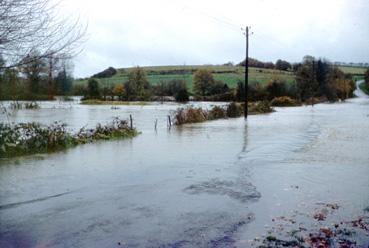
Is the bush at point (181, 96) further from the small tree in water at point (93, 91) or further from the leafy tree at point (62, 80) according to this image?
the leafy tree at point (62, 80)

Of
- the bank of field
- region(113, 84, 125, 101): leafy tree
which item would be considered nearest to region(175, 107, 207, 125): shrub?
region(113, 84, 125, 101): leafy tree

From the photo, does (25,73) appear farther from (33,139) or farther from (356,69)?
(356,69)

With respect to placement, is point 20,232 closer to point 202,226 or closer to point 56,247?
point 56,247

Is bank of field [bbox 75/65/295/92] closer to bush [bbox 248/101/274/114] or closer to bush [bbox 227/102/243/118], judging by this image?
bush [bbox 248/101/274/114]

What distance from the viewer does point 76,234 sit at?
7422 millimetres

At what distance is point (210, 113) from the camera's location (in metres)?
39.8

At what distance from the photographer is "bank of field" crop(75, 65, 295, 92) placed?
109 meters

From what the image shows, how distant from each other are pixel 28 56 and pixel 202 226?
287 inches

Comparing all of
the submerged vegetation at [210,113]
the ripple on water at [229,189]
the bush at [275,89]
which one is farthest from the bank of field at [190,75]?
the ripple on water at [229,189]

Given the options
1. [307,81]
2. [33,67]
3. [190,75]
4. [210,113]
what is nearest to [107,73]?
[190,75]

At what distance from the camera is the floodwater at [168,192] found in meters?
7.50

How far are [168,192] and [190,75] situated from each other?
377 ft

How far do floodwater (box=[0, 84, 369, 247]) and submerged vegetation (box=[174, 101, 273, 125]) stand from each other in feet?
49.3

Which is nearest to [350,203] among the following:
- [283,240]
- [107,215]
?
[283,240]
